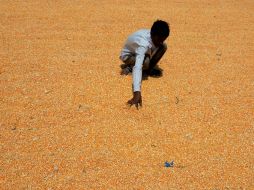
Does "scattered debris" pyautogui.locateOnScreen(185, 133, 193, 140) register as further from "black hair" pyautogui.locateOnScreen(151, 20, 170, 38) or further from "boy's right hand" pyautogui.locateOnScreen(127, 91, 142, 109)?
"black hair" pyautogui.locateOnScreen(151, 20, 170, 38)

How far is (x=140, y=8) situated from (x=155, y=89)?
346 centimetres

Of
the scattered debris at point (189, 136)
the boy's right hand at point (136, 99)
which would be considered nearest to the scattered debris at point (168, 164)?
the scattered debris at point (189, 136)

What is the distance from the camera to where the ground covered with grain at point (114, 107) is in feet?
11.8

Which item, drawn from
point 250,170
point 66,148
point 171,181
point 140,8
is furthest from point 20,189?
point 140,8

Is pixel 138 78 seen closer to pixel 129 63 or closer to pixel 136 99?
pixel 136 99

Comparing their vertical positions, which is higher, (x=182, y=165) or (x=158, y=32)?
(x=158, y=32)

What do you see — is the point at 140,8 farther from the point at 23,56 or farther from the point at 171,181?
the point at 171,181

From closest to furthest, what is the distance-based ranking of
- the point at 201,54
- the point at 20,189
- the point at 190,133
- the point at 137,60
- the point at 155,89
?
the point at 20,189
the point at 190,133
the point at 137,60
the point at 155,89
the point at 201,54

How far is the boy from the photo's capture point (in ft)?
15.0

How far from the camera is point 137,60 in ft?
15.6

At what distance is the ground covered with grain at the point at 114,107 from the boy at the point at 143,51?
21cm

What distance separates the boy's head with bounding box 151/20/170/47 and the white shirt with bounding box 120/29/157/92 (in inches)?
3.6

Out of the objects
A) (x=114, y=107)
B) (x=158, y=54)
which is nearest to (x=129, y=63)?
(x=158, y=54)

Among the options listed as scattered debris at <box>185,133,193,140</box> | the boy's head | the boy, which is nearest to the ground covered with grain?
scattered debris at <box>185,133,193,140</box>
